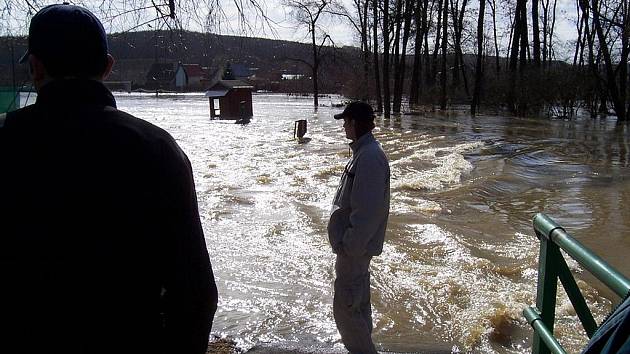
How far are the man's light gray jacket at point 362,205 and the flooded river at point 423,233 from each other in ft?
4.23

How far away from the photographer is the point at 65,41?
1843 mm

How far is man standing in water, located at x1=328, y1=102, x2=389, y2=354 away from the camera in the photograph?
4105mm

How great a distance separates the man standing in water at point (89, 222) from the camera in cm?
171

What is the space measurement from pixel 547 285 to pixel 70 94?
84.8 inches

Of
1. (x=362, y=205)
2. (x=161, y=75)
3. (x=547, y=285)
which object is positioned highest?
(x=161, y=75)

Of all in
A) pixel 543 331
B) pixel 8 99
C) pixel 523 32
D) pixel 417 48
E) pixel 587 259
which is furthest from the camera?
pixel 417 48

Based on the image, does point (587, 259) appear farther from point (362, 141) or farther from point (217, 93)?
point (217, 93)

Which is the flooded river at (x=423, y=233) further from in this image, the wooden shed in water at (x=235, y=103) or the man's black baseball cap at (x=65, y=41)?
the wooden shed in water at (x=235, y=103)

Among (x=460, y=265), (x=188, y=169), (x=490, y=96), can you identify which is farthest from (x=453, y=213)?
(x=490, y=96)

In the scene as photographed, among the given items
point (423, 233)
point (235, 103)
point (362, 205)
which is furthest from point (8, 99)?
point (235, 103)

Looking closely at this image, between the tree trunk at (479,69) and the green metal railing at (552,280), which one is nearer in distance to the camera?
the green metal railing at (552,280)

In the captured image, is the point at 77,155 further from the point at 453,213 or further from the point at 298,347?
the point at 453,213

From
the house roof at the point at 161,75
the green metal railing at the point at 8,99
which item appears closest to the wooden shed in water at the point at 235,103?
the green metal railing at the point at 8,99

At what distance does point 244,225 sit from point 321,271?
2916 millimetres
